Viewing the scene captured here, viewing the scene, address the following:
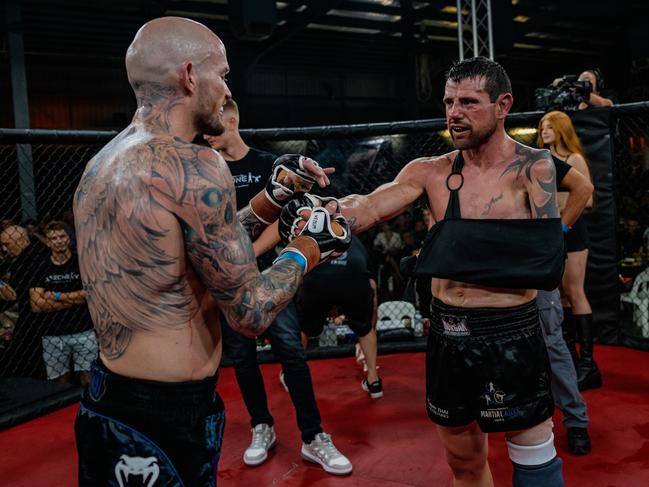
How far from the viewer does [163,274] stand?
3.90 ft

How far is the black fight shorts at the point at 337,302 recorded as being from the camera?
321 cm

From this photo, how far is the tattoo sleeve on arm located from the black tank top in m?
0.68

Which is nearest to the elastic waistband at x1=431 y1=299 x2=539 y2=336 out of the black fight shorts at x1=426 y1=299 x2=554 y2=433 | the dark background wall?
the black fight shorts at x1=426 y1=299 x2=554 y2=433

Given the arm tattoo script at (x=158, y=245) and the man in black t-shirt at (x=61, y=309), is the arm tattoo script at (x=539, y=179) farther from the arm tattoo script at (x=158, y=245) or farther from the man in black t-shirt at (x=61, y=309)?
the man in black t-shirt at (x=61, y=309)

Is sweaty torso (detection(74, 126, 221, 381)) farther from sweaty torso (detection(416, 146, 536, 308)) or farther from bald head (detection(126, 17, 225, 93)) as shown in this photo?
sweaty torso (detection(416, 146, 536, 308))

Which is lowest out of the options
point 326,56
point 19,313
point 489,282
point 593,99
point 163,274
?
point 19,313

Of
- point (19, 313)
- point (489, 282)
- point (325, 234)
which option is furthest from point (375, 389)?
point (19, 313)

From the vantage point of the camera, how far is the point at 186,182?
115cm

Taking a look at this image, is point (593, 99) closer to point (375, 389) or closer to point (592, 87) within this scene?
point (592, 87)

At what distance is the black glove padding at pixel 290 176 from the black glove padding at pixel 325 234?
214mm

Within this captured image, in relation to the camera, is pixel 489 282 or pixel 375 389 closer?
pixel 489 282

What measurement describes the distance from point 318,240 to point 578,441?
69.8 inches

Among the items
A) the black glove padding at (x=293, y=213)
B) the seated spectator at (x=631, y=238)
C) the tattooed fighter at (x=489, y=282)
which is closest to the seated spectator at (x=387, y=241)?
the seated spectator at (x=631, y=238)

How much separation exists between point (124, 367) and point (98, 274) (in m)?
0.21
